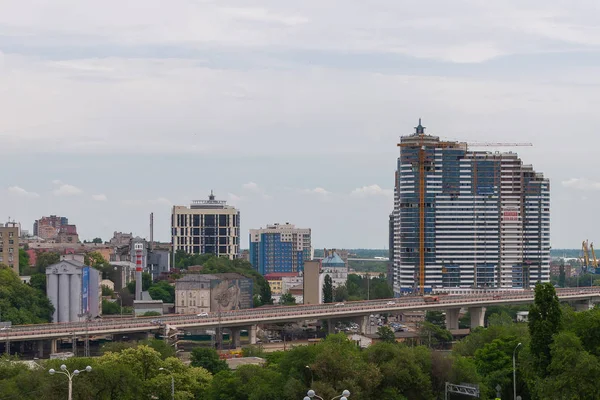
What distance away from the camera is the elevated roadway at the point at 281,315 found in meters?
113

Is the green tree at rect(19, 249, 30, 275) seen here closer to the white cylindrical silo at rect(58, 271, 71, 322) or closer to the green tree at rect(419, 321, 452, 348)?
the white cylindrical silo at rect(58, 271, 71, 322)

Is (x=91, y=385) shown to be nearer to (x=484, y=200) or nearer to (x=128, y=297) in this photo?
(x=128, y=297)

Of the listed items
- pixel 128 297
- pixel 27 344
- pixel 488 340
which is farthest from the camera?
pixel 128 297

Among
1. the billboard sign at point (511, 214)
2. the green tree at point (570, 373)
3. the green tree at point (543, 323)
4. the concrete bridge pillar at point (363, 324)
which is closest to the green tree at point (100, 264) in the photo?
the concrete bridge pillar at point (363, 324)

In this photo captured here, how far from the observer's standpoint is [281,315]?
134625 mm

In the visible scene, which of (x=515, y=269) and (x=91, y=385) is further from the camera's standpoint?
(x=515, y=269)

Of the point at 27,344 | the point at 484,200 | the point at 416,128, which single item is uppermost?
the point at 416,128

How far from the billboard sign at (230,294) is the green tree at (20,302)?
23170mm

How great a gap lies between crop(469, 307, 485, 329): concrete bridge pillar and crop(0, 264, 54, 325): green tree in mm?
52824

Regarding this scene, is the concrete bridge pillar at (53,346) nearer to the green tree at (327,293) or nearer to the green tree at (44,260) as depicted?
the green tree at (44,260)

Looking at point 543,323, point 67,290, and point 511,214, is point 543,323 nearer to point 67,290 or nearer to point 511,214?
point 67,290

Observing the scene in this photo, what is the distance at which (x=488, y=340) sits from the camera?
89.8m

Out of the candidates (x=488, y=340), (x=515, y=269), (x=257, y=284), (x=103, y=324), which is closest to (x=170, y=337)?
(x=103, y=324)

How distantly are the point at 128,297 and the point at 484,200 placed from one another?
54.2 meters
